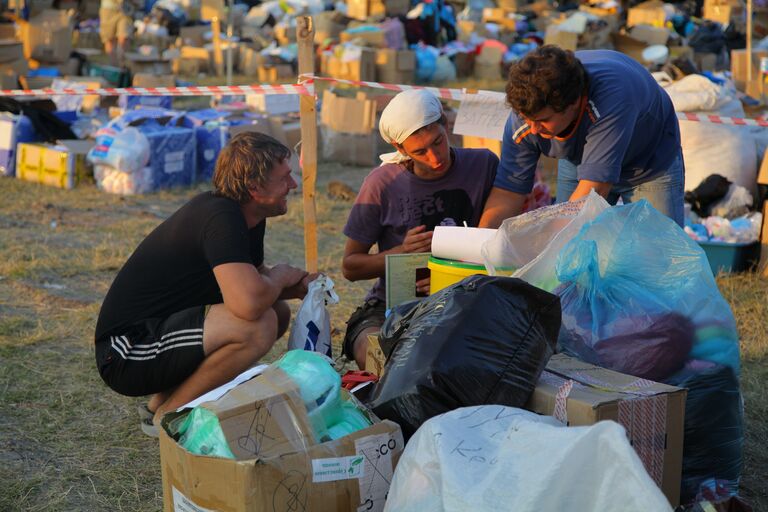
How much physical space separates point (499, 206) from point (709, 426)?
113cm

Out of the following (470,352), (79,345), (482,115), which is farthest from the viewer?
(482,115)

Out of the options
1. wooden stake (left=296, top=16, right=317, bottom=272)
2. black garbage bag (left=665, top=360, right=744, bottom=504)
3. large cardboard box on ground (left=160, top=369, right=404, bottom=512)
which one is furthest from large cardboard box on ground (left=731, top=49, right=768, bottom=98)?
large cardboard box on ground (left=160, top=369, right=404, bottom=512)

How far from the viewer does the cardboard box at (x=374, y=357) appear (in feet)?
9.14

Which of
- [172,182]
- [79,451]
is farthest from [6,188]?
[79,451]

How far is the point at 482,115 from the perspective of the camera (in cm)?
497

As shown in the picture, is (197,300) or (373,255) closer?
(197,300)

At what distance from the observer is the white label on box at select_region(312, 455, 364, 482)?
197 centimetres

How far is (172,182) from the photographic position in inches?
308

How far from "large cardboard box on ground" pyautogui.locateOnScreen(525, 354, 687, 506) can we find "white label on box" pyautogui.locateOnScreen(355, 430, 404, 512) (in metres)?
0.42

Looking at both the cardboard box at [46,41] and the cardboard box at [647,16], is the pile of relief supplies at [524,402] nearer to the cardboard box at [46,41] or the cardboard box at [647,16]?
the cardboard box at [46,41]

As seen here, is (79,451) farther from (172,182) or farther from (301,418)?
(172,182)

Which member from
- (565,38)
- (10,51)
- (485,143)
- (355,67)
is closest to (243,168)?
(485,143)

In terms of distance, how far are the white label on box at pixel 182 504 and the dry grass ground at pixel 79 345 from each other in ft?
2.43

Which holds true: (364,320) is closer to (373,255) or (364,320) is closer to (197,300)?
(373,255)
